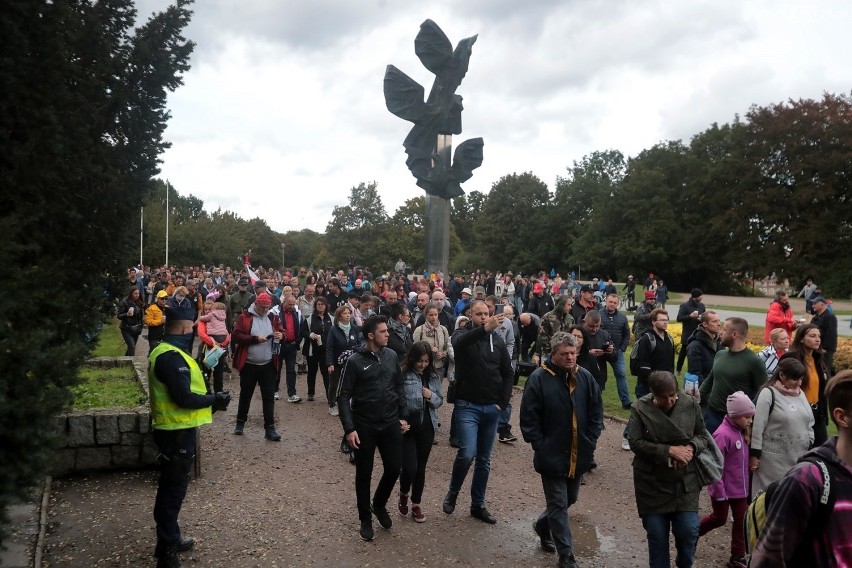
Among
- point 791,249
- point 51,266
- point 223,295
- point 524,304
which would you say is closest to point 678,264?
point 791,249

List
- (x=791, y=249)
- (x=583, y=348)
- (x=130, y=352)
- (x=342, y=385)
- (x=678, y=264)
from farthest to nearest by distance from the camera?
1. (x=678, y=264)
2. (x=791, y=249)
3. (x=130, y=352)
4. (x=583, y=348)
5. (x=342, y=385)

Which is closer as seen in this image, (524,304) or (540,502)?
(540,502)

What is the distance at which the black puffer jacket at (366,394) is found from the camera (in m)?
5.01

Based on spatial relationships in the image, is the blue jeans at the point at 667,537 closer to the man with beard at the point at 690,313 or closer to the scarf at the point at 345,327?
the scarf at the point at 345,327

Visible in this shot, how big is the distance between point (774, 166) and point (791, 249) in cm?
557

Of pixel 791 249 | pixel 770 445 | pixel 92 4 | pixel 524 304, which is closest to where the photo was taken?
pixel 770 445

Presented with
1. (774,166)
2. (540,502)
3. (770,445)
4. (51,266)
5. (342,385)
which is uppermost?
(774,166)

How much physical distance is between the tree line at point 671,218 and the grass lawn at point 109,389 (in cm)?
3900

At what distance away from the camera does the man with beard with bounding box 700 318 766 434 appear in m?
5.49

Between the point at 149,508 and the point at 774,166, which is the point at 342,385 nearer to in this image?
the point at 149,508

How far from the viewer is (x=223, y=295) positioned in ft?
41.9

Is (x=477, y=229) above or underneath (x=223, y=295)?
above

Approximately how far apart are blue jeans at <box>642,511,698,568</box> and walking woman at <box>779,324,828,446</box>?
90.9 inches

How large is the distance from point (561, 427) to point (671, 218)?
153ft
